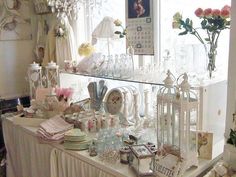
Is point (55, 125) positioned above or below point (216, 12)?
below

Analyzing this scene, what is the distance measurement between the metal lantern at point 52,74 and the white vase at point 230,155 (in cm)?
161

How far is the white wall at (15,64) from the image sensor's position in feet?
9.33

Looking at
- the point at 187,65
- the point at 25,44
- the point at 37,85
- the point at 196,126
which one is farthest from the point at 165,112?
the point at 25,44

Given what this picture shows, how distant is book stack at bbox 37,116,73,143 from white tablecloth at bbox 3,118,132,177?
0.05m

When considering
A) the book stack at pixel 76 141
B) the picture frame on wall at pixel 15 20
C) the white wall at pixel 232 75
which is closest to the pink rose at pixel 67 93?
the book stack at pixel 76 141

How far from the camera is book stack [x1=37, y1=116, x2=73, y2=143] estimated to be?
1697 millimetres

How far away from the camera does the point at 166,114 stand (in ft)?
4.54

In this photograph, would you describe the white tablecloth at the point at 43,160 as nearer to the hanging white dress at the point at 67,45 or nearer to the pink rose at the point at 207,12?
the hanging white dress at the point at 67,45

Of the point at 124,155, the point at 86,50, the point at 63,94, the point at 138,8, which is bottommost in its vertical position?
the point at 124,155

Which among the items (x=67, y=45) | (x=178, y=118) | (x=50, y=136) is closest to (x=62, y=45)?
(x=67, y=45)

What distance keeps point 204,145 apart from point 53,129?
3.14 feet

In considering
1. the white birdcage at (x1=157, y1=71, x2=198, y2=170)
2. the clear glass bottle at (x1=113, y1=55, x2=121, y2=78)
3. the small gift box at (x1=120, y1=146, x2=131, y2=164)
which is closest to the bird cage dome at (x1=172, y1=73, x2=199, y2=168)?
the white birdcage at (x1=157, y1=71, x2=198, y2=170)

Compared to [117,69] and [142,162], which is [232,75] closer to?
[142,162]

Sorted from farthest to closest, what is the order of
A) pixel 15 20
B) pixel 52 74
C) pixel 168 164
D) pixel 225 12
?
1. pixel 15 20
2. pixel 52 74
3. pixel 225 12
4. pixel 168 164
